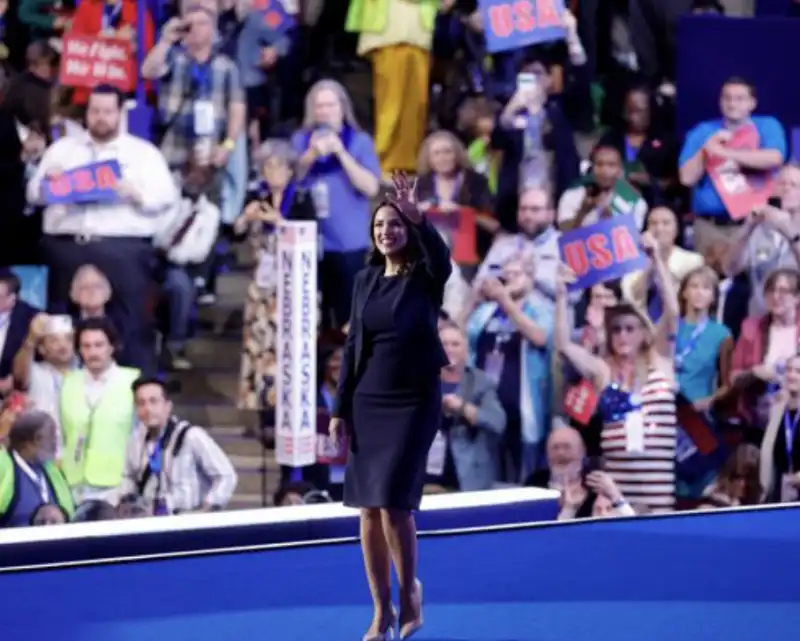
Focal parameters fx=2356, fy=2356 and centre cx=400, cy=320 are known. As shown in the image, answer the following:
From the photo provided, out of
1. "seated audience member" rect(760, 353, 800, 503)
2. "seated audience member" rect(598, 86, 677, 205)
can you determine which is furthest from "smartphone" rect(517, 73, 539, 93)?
"seated audience member" rect(760, 353, 800, 503)

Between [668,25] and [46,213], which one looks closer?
[46,213]

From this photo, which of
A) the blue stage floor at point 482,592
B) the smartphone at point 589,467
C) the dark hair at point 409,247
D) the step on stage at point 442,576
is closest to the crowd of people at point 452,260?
the smartphone at point 589,467

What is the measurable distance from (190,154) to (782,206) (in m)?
2.70

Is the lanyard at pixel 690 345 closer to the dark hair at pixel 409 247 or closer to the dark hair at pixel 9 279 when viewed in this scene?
the dark hair at pixel 9 279

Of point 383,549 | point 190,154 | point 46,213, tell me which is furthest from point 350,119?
point 383,549

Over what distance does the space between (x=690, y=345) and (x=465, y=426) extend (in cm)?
109

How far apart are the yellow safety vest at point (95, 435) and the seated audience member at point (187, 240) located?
828 mm

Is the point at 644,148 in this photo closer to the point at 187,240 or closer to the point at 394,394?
the point at 187,240

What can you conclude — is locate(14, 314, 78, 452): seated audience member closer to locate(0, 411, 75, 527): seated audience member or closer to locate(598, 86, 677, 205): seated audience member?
locate(0, 411, 75, 527): seated audience member

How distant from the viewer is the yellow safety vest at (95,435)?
10.1 metres

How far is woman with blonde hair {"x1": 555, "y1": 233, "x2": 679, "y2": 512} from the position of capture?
34.1 ft

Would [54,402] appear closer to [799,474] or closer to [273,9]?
[273,9]

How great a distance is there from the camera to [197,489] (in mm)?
10102

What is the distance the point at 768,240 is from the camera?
1070cm
